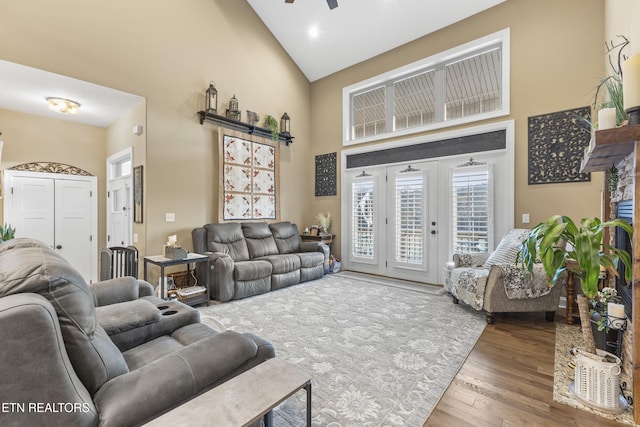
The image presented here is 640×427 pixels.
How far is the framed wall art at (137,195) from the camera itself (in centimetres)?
409

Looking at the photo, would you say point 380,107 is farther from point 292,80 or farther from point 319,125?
point 292,80

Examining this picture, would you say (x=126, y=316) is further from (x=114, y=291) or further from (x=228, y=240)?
(x=228, y=240)

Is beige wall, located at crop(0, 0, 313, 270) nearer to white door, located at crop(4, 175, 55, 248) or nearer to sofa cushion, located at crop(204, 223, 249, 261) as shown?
sofa cushion, located at crop(204, 223, 249, 261)

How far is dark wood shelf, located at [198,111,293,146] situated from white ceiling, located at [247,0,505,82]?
1845mm

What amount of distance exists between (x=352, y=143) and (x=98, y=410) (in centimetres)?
550

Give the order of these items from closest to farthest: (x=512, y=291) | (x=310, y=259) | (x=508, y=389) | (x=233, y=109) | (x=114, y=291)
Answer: (x=508, y=389), (x=114, y=291), (x=512, y=291), (x=233, y=109), (x=310, y=259)

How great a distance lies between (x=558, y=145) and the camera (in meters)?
3.75

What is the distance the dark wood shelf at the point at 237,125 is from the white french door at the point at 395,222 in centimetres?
184

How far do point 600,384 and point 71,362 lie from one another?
9.19 ft

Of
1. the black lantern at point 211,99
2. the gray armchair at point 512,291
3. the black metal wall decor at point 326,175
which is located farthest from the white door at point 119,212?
the gray armchair at point 512,291

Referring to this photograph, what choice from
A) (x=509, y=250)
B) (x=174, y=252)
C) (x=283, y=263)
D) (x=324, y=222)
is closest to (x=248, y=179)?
(x=283, y=263)

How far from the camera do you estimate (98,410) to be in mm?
901

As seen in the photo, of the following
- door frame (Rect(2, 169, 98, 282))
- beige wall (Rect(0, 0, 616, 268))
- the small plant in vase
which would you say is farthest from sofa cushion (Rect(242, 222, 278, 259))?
door frame (Rect(2, 169, 98, 282))

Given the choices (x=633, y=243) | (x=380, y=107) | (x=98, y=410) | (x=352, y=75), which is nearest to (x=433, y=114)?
(x=380, y=107)
